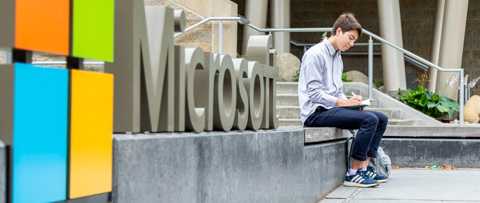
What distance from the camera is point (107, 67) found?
3.18 metres

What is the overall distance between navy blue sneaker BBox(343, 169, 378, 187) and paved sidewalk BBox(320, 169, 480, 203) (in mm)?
59

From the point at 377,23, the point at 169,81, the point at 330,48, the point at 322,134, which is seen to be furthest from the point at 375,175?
the point at 377,23

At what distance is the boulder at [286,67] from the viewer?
1462 cm

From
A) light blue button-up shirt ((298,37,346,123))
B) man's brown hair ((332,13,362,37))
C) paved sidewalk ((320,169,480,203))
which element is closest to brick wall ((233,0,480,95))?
paved sidewalk ((320,169,480,203))

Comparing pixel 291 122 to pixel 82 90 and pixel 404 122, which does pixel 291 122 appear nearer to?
pixel 404 122

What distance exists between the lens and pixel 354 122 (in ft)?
23.7

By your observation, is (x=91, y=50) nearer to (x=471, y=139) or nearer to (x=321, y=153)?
(x=321, y=153)

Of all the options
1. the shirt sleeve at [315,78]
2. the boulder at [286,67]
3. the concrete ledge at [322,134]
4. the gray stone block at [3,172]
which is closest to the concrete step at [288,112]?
the boulder at [286,67]

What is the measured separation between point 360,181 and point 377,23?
1936 cm

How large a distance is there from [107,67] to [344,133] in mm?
5063

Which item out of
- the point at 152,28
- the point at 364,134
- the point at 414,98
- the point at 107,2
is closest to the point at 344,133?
the point at 364,134

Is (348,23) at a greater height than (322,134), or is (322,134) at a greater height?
(348,23)

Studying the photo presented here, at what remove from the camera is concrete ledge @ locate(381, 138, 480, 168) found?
393 inches

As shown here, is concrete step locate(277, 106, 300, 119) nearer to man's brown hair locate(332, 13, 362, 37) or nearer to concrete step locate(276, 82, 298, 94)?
concrete step locate(276, 82, 298, 94)
